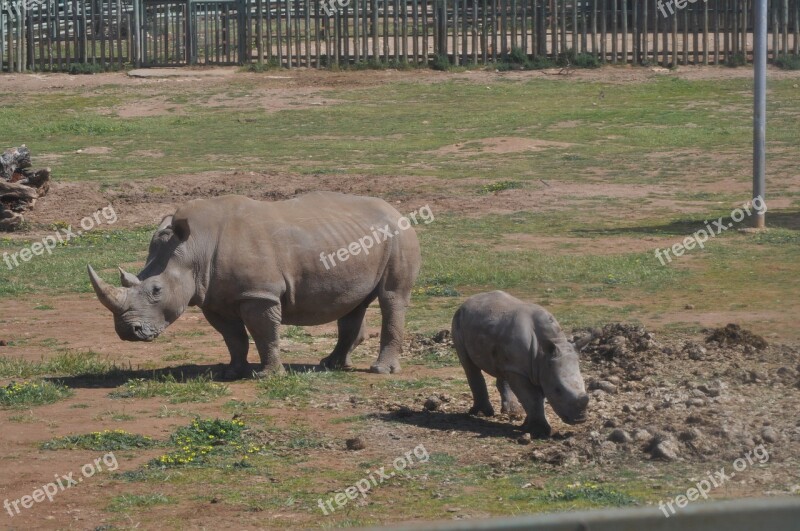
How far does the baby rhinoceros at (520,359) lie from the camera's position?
974 cm

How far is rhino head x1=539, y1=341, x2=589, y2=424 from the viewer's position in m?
9.70

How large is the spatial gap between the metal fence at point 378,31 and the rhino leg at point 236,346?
24127mm

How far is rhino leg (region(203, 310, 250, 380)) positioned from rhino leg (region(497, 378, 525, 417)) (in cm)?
247

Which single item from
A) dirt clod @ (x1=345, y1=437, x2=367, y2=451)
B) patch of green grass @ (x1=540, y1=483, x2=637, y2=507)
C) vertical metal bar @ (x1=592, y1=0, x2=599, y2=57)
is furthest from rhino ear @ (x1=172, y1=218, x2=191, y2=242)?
vertical metal bar @ (x1=592, y1=0, x2=599, y2=57)

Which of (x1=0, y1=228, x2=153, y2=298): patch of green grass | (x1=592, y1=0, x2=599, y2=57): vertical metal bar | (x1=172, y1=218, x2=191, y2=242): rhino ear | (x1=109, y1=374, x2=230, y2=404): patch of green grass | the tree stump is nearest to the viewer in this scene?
(x1=109, y1=374, x2=230, y2=404): patch of green grass

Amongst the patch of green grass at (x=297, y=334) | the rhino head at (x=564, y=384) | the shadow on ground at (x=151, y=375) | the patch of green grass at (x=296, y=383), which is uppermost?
the rhino head at (x=564, y=384)

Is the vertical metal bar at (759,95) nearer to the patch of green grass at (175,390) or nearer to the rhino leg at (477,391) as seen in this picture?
the rhino leg at (477,391)

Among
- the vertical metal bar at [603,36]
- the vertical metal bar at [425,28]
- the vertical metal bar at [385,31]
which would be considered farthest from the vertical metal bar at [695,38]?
the vertical metal bar at [385,31]

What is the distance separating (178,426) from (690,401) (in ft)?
12.3

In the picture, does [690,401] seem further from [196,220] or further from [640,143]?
[640,143]

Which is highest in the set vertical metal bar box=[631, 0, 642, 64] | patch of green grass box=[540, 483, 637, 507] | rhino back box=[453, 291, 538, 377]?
vertical metal bar box=[631, 0, 642, 64]

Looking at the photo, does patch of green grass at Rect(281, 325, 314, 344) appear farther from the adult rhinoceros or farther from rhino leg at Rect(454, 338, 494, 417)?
rhino leg at Rect(454, 338, 494, 417)

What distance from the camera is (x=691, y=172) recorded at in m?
24.0

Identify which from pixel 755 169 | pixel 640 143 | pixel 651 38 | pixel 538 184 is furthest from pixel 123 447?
pixel 651 38
